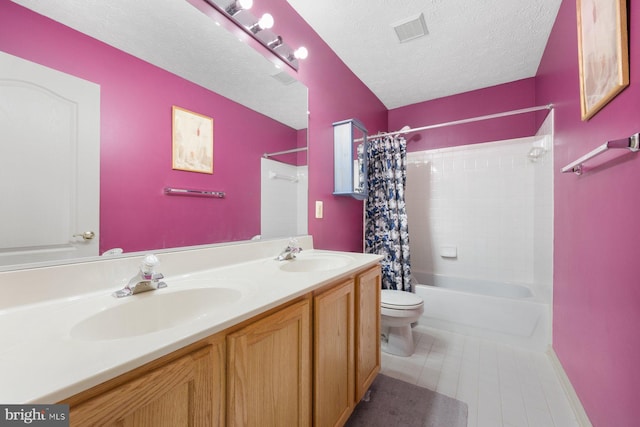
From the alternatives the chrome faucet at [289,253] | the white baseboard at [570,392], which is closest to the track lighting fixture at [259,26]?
the chrome faucet at [289,253]

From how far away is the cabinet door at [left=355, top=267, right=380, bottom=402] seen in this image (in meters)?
1.28

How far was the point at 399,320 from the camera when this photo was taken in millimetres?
1880

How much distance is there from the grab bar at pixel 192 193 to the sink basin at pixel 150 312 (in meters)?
0.40

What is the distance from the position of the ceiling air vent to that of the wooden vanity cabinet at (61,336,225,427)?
85.5 inches

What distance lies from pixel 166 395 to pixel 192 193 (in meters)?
0.77

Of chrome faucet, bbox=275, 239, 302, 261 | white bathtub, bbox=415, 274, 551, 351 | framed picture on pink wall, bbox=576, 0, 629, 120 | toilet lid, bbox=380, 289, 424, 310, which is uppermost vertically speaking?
framed picture on pink wall, bbox=576, 0, 629, 120

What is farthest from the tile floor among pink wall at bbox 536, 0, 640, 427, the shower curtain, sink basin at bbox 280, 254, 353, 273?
sink basin at bbox 280, 254, 353, 273

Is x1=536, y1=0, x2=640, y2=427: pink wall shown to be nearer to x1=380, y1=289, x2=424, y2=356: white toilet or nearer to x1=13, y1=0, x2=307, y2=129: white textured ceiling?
x1=380, y1=289, x2=424, y2=356: white toilet

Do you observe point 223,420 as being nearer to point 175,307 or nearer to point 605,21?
point 175,307

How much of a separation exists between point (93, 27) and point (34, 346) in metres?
0.95

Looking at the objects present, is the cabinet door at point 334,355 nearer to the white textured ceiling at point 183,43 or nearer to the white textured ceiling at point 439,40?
the white textured ceiling at point 183,43

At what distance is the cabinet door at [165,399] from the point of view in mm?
417

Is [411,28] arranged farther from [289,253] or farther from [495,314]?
[495,314]

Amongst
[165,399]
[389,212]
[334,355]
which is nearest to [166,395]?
[165,399]
